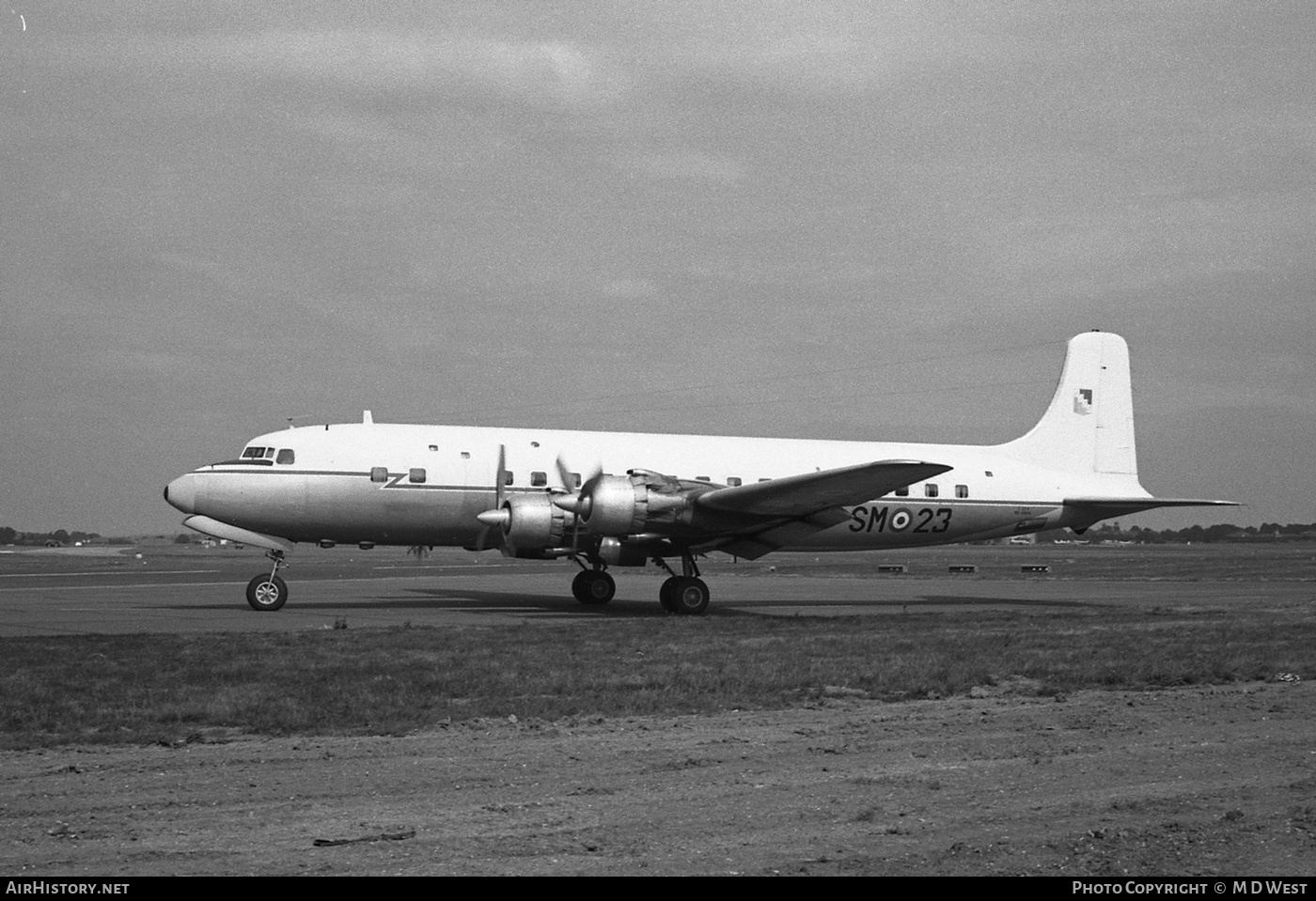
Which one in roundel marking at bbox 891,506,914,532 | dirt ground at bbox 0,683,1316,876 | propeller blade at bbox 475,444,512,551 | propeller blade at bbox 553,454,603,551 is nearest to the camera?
dirt ground at bbox 0,683,1316,876

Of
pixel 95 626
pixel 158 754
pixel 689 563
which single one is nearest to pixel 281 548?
pixel 95 626

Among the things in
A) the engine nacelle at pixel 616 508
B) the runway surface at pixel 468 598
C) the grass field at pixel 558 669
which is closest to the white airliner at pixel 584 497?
the engine nacelle at pixel 616 508

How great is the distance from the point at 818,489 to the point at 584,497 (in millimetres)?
4449

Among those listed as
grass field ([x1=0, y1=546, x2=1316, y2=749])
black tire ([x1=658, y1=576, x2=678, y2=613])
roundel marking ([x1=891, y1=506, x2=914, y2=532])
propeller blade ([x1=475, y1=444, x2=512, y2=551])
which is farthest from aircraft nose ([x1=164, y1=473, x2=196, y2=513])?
roundel marking ([x1=891, y1=506, x2=914, y2=532])

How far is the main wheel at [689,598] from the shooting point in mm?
24047

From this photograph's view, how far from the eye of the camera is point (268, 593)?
78.5ft

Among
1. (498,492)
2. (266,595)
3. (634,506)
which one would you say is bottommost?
(266,595)

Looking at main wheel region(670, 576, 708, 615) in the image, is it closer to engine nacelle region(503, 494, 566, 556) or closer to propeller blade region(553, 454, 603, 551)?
propeller blade region(553, 454, 603, 551)

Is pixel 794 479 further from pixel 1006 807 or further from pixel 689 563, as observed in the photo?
pixel 1006 807

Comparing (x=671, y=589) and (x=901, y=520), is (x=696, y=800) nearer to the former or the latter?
(x=671, y=589)

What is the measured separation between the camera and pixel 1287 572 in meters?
46.3

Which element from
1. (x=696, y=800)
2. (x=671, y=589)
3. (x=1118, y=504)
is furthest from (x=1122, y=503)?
(x=696, y=800)

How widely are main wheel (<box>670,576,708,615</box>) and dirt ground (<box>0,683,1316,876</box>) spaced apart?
42.9 ft

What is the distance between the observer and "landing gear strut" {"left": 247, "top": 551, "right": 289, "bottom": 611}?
2381cm
